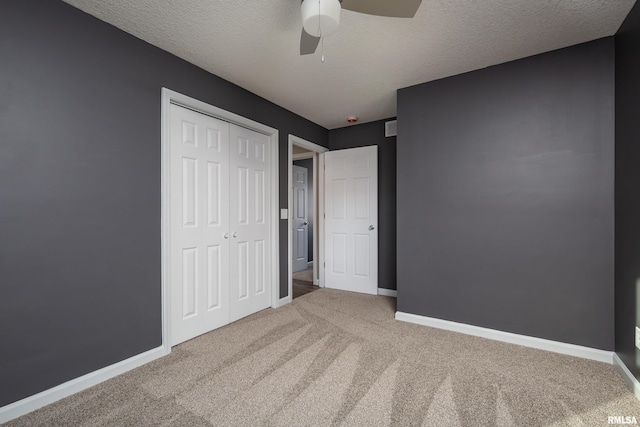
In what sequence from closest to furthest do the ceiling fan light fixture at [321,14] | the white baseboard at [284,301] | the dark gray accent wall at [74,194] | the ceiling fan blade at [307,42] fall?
the ceiling fan light fixture at [321,14], the dark gray accent wall at [74,194], the ceiling fan blade at [307,42], the white baseboard at [284,301]

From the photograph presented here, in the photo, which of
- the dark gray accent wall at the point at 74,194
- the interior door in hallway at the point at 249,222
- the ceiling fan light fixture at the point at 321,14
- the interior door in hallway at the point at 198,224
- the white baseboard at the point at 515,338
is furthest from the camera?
the interior door in hallway at the point at 249,222

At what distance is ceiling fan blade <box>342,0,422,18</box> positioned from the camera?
149cm

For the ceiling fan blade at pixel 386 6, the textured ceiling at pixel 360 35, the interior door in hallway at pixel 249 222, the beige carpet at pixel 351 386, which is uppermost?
the textured ceiling at pixel 360 35

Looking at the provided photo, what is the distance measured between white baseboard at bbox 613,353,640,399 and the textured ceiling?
2371mm

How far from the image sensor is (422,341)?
248cm

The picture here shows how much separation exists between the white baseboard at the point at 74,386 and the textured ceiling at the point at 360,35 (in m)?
2.36

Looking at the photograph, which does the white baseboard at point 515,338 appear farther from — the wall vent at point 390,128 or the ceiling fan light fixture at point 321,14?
the ceiling fan light fixture at point 321,14

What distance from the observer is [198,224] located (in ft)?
8.46

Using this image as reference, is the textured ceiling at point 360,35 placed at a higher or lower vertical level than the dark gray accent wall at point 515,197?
higher

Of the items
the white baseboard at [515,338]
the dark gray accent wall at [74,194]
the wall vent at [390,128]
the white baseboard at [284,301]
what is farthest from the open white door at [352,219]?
the dark gray accent wall at [74,194]

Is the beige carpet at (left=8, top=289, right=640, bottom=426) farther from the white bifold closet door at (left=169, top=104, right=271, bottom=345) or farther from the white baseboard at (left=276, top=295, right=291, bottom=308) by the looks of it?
the white baseboard at (left=276, top=295, right=291, bottom=308)

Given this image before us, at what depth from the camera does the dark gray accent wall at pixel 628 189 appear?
5.88 ft

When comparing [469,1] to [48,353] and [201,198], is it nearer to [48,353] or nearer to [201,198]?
[201,198]

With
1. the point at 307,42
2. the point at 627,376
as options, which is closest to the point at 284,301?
the point at 307,42
